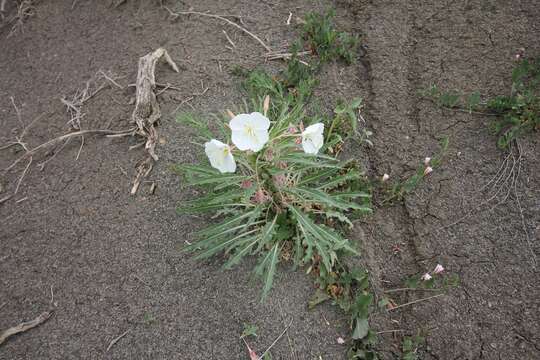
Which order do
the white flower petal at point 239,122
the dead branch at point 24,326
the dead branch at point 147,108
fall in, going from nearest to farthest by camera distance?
the white flower petal at point 239,122
the dead branch at point 24,326
the dead branch at point 147,108

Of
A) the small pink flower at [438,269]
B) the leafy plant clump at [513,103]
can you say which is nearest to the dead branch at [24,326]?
the small pink flower at [438,269]

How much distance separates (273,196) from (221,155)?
535mm

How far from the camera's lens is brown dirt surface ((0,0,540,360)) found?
73.3 inches

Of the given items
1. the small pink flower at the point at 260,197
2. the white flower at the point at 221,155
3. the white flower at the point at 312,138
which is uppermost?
the white flower at the point at 221,155

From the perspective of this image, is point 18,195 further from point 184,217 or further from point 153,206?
point 184,217

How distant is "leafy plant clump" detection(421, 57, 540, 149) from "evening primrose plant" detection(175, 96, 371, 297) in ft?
2.97

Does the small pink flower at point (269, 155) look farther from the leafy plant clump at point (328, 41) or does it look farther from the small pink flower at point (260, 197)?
the leafy plant clump at point (328, 41)

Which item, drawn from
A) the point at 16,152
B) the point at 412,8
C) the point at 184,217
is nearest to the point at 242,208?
the point at 184,217

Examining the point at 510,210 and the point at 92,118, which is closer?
the point at 510,210

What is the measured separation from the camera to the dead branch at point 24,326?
1.93 metres

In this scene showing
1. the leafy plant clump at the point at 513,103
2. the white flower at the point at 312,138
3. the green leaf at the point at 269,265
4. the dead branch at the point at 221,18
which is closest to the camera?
the white flower at the point at 312,138

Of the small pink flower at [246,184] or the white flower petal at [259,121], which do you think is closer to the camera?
the white flower petal at [259,121]

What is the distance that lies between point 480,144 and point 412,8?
133cm

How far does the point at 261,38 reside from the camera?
301cm
